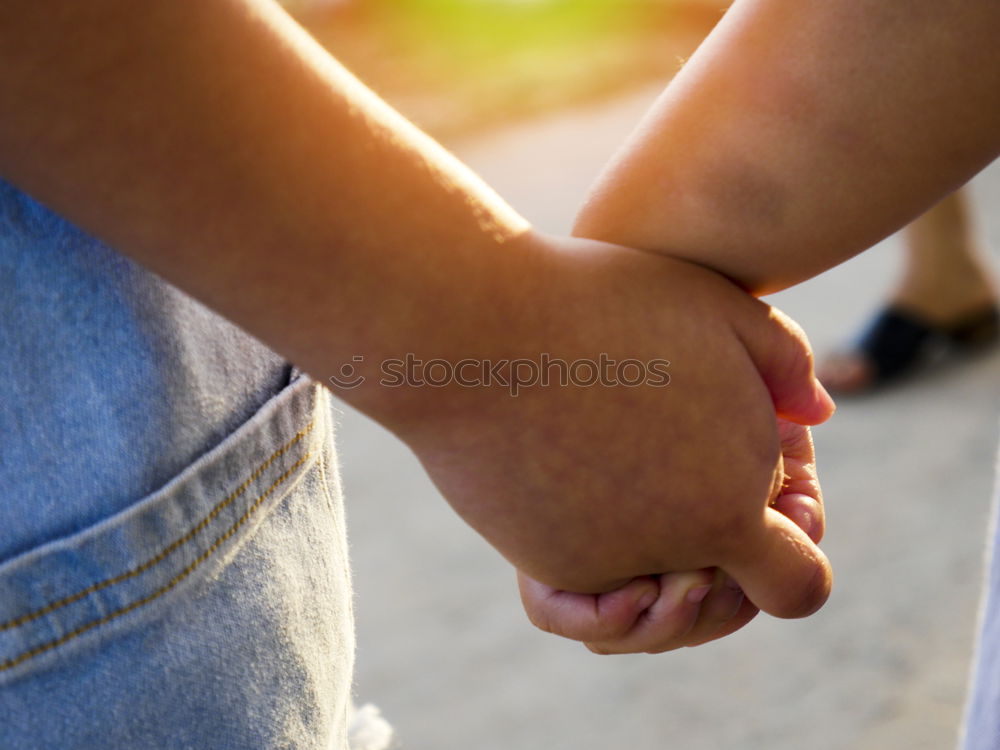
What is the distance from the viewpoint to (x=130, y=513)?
375 millimetres

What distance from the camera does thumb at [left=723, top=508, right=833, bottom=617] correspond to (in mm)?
482

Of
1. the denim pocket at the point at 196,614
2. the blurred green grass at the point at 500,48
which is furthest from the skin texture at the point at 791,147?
the blurred green grass at the point at 500,48

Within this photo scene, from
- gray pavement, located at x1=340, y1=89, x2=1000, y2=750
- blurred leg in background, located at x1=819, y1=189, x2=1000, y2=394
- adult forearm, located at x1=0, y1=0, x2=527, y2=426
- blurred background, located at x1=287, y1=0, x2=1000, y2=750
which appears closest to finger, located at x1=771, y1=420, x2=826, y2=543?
adult forearm, located at x1=0, y1=0, x2=527, y2=426

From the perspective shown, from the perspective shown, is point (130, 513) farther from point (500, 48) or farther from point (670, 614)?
point (500, 48)

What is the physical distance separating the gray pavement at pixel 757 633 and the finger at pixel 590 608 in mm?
697

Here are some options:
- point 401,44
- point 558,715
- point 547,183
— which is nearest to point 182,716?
point 558,715

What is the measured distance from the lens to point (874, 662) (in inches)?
47.4

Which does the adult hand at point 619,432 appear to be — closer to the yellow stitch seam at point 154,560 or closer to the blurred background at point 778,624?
the yellow stitch seam at point 154,560

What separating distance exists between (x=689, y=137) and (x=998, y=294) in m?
1.50

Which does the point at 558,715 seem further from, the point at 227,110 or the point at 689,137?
the point at 227,110

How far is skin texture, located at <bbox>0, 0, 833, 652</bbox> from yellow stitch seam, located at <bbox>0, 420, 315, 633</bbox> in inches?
2.4

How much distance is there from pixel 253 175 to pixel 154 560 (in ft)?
0.50

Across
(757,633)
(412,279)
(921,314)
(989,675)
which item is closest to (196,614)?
(412,279)

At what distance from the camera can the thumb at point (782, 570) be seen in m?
0.48
